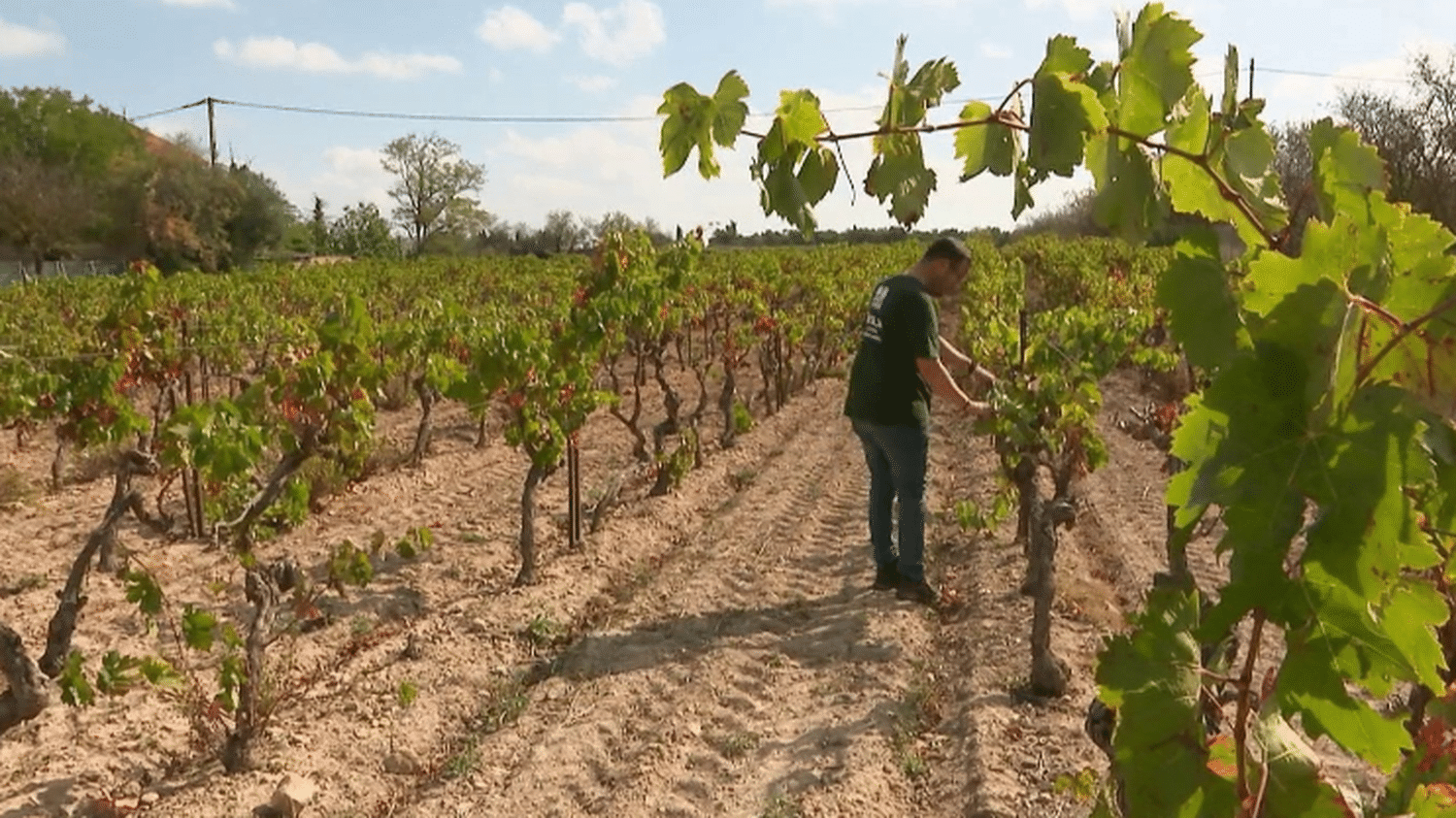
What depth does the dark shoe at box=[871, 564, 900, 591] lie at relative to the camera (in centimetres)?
559

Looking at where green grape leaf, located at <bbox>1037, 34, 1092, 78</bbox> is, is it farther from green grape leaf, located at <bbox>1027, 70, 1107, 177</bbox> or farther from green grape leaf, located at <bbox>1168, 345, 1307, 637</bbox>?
green grape leaf, located at <bbox>1168, 345, 1307, 637</bbox>

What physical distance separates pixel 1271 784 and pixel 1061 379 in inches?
163

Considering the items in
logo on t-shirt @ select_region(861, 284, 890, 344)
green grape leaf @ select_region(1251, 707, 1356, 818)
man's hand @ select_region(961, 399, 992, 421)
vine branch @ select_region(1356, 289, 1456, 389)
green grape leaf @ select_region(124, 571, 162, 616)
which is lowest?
green grape leaf @ select_region(124, 571, 162, 616)

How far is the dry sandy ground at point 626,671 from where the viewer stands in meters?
3.71

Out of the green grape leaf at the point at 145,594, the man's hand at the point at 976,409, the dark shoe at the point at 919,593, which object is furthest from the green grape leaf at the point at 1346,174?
the dark shoe at the point at 919,593

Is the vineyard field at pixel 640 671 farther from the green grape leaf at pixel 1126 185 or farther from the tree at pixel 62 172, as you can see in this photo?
the tree at pixel 62 172

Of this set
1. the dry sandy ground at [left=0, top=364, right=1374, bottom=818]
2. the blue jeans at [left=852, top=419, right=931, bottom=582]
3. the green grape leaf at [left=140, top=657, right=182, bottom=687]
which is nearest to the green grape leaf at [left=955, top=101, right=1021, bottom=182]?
the dry sandy ground at [left=0, top=364, right=1374, bottom=818]

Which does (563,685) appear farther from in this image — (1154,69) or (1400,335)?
(1400,335)

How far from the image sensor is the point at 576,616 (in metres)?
5.40

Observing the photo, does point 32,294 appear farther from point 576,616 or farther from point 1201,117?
point 1201,117

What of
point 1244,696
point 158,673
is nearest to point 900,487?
point 158,673

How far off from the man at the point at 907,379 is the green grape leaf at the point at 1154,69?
3646 mm

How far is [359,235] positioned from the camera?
48.9 meters

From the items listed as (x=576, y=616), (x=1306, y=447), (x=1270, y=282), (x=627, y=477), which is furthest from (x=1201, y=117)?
(x=627, y=477)
